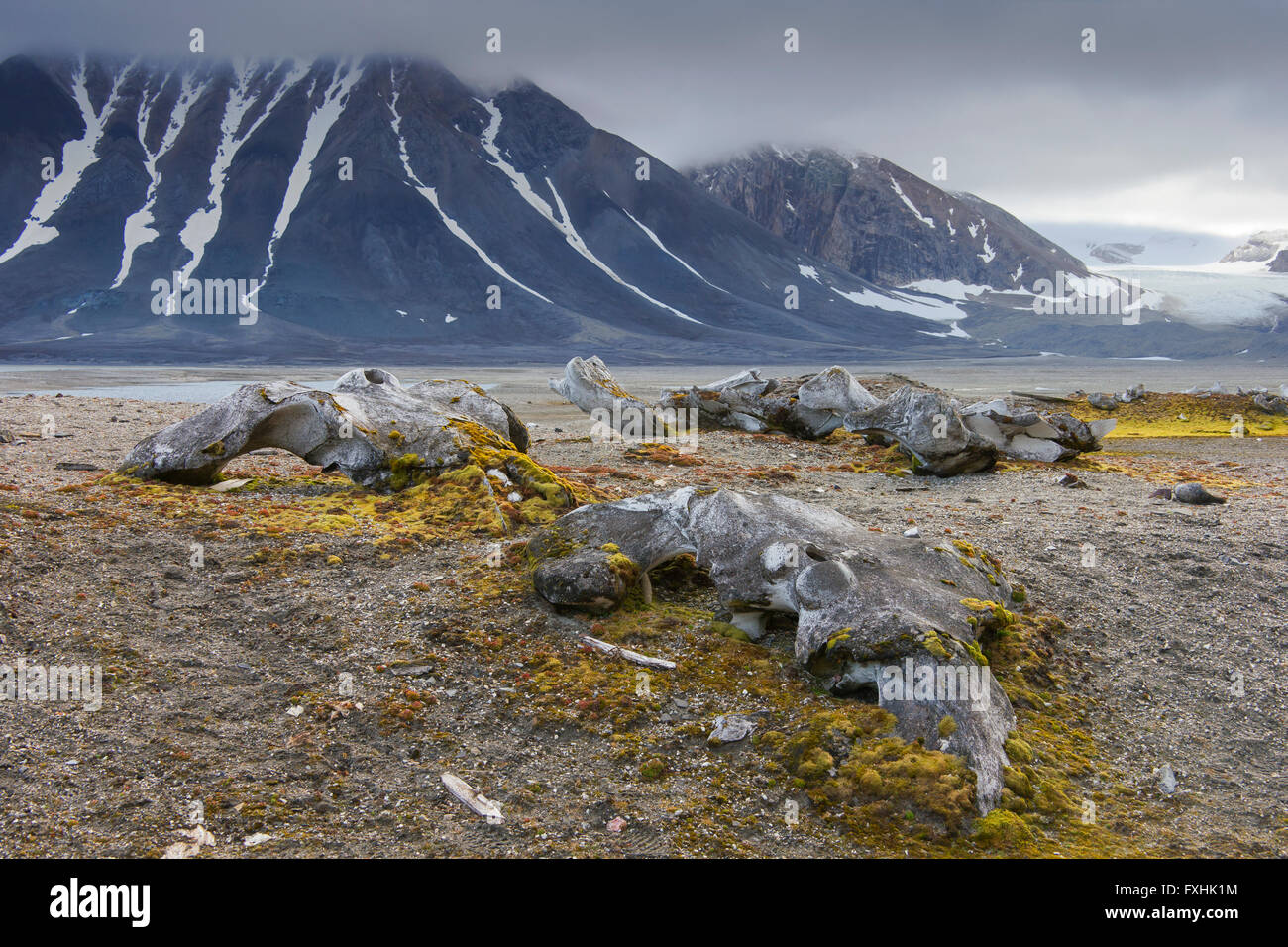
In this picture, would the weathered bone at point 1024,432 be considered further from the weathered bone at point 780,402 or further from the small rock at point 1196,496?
the small rock at point 1196,496

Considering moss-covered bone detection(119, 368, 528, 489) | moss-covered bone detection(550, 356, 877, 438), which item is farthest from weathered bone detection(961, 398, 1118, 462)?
moss-covered bone detection(119, 368, 528, 489)

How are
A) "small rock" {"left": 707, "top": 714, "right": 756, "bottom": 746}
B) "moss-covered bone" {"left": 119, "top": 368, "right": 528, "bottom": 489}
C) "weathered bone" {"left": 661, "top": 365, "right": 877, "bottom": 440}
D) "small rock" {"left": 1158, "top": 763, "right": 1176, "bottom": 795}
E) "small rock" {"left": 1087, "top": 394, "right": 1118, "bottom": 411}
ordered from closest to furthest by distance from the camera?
"small rock" {"left": 1158, "top": 763, "right": 1176, "bottom": 795}
"small rock" {"left": 707, "top": 714, "right": 756, "bottom": 746}
"moss-covered bone" {"left": 119, "top": 368, "right": 528, "bottom": 489}
"weathered bone" {"left": 661, "top": 365, "right": 877, "bottom": 440}
"small rock" {"left": 1087, "top": 394, "right": 1118, "bottom": 411}

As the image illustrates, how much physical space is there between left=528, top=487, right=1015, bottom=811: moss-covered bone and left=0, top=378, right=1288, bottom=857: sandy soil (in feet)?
1.34

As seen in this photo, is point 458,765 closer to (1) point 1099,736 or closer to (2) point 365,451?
(1) point 1099,736

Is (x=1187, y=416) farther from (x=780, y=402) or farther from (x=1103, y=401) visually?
(x=780, y=402)

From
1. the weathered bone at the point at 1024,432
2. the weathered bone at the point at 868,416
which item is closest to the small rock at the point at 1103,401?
the weathered bone at the point at 868,416

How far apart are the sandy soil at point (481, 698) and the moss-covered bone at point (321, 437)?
25.3 inches

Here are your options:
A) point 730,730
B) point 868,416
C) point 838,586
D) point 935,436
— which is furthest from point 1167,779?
point 868,416

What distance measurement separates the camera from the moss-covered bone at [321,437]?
12070 mm

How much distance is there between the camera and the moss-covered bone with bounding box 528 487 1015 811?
6.80 meters

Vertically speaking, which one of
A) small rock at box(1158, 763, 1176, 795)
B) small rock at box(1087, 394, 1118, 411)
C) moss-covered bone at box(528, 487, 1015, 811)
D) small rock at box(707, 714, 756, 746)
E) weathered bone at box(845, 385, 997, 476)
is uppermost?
small rock at box(1087, 394, 1118, 411)

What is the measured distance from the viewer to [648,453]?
1933cm

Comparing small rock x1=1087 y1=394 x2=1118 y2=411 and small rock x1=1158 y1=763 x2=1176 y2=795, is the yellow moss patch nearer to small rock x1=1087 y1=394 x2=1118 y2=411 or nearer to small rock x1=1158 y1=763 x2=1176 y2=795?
small rock x1=1087 y1=394 x2=1118 y2=411
